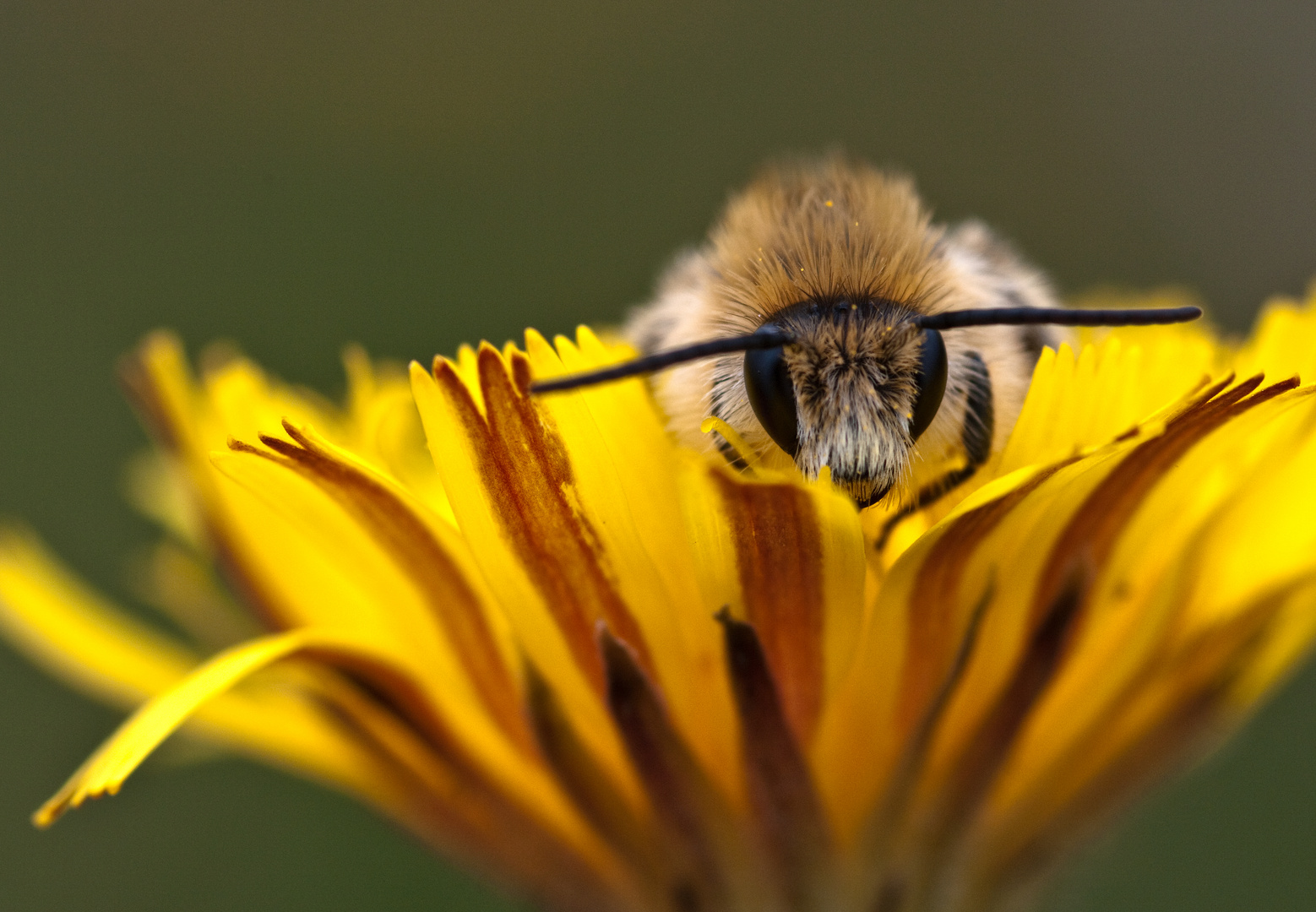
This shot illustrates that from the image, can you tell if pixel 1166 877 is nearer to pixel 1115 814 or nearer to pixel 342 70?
pixel 1115 814

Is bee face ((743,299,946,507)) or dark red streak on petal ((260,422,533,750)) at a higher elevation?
bee face ((743,299,946,507))

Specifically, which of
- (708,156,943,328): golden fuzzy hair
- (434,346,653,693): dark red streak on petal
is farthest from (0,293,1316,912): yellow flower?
(708,156,943,328): golden fuzzy hair

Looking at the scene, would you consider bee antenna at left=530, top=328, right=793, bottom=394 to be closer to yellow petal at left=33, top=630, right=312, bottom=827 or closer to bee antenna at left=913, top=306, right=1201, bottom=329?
bee antenna at left=913, top=306, right=1201, bottom=329

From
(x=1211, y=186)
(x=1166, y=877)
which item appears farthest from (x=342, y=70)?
(x=1166, y=877)

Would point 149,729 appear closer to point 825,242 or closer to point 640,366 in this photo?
point 640,366

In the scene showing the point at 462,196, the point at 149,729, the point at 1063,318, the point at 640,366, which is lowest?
the point at 149,729

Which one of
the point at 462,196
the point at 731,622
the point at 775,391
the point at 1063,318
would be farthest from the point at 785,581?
the point at 462,196

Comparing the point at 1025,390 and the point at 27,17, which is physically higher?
the point at 27,17
